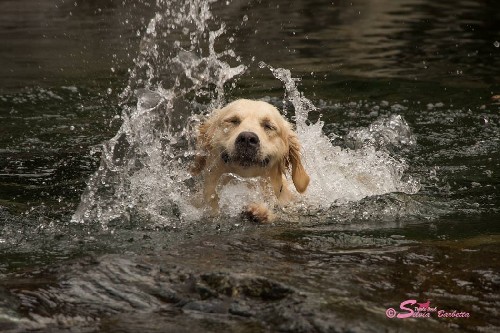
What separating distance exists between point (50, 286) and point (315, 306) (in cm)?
149

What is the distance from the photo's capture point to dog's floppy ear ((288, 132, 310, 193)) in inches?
278

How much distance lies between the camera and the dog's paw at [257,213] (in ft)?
20.5

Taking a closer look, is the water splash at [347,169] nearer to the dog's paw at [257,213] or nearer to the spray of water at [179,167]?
the spray of water at [179,167]

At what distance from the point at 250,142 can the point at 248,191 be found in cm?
46

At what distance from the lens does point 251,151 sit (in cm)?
644

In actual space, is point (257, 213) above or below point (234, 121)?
below

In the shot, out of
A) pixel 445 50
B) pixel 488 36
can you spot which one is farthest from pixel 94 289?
pixel 488 36

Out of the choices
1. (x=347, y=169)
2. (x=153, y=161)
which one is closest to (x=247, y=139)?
(x=153, y=161)

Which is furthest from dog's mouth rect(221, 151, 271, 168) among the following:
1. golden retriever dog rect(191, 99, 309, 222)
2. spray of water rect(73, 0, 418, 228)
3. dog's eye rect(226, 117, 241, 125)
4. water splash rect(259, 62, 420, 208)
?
water splash rect(259, 62, 420, 208)

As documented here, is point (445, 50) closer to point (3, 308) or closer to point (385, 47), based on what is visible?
point (385, 47)
